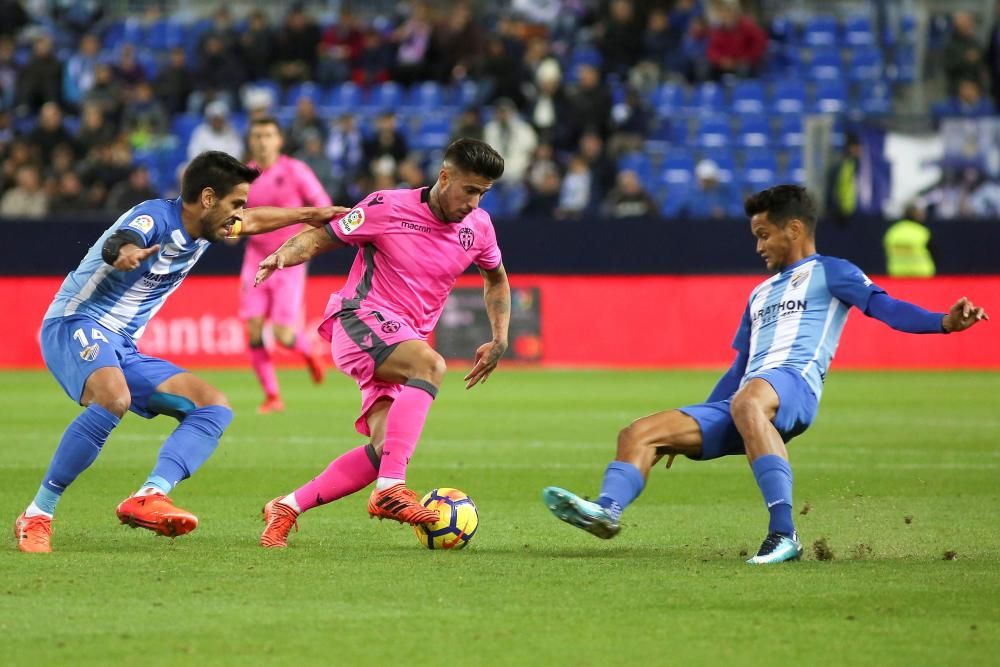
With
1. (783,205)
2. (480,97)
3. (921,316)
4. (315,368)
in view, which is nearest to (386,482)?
(783,205)

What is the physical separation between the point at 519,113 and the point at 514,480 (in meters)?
14.0

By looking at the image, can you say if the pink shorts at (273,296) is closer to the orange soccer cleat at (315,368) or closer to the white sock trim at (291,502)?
the orange soccer cleat at (315,368)

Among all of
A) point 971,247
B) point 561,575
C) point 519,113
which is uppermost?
point 561,575

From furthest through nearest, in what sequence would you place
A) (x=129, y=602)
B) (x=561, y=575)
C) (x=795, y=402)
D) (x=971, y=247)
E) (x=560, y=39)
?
1. (x=560, y=39)
2. (x=971, y=247)
3. (x=795, y=402)
4. (x=561, y=575)
5. (x=129, y=602)

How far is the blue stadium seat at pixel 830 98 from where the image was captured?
78.7ft

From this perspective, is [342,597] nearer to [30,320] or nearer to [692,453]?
[692,453]

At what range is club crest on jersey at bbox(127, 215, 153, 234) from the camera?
22.7 feet

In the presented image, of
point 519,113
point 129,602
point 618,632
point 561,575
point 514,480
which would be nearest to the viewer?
point 618,632

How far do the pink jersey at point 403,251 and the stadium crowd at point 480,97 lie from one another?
13.8m

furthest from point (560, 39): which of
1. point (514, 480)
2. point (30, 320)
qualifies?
point (514, 480)

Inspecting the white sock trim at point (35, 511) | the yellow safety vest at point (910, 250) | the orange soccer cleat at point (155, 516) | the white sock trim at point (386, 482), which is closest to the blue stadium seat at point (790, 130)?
the yellow safety vest at point (910, 250)

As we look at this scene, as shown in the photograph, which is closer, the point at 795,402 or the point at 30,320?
the point at 795,402

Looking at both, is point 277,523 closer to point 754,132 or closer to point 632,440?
point 632,440

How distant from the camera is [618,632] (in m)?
5.29
